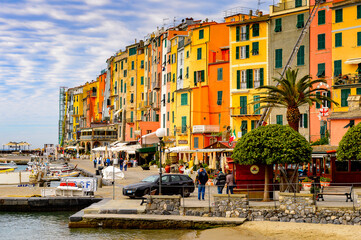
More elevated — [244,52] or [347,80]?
[244,52]

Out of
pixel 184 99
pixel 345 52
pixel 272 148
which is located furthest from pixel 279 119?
pixel 272 148

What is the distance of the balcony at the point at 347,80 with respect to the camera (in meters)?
45.5

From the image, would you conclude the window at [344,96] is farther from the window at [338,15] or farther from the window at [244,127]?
the window at [244,127]

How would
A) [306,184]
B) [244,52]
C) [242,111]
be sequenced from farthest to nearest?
[244,52], [242,111], [306,184]

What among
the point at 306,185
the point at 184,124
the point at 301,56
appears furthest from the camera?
the point at 184,124

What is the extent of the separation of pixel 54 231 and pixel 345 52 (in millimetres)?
32639

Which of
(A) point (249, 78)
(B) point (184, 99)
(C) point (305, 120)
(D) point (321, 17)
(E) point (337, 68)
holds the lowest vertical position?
(C) point (305, 120)

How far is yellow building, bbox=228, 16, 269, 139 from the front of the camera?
2124 inches

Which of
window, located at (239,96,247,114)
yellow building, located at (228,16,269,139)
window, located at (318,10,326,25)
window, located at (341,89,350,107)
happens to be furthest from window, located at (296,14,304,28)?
window, located at (239,96,247,114)

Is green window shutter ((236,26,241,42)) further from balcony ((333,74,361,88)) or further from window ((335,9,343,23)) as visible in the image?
balcony ((333,74,361,88))

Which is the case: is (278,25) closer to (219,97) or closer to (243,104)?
(243,104)

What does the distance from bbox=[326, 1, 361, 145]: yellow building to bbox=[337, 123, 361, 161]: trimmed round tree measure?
630 inches

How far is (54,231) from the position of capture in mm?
24906

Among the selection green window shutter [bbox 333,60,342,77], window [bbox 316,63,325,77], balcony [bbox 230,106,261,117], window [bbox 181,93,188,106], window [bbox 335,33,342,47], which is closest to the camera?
green window shutter [bbox 333,60,342,77]
